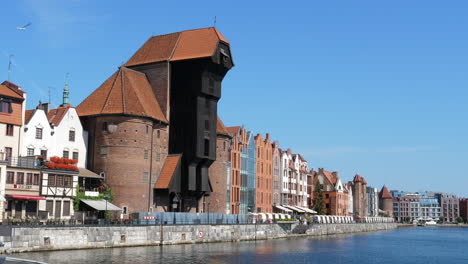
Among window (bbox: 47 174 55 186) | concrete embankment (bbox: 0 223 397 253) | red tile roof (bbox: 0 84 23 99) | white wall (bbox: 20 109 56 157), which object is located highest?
red tile roof (bbox: 0 84 23 99)

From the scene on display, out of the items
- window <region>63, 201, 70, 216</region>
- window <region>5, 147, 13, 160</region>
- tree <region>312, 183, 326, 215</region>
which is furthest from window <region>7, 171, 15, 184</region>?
tree <region>312, 183, 326, 215</region>

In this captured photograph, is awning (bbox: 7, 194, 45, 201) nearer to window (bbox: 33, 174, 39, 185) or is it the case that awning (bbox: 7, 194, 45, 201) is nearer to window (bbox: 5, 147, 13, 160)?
window (bbox: 33, 174, 39, 185)

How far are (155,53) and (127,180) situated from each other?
21.3m

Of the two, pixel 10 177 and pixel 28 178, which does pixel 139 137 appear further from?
pixel 10 177

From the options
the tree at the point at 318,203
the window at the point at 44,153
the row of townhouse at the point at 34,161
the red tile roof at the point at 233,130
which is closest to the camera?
the row of townhouse at the point at 34,161

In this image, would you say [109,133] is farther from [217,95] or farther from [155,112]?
[217,95]

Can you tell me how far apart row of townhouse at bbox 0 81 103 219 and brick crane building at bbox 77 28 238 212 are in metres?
3.97

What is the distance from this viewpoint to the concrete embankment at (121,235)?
48.8m

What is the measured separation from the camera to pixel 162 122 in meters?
76.6

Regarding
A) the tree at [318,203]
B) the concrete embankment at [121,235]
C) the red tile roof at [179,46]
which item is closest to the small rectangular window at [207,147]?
the concrete embankment at [121,235]

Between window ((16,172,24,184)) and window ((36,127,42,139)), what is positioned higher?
window ((36,127,42,139))

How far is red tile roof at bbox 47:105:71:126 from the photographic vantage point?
6832cm

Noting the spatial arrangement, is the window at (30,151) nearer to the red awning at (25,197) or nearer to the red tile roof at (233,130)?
the red awning at (25,197)

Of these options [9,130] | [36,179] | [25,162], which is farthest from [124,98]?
[36,179]
